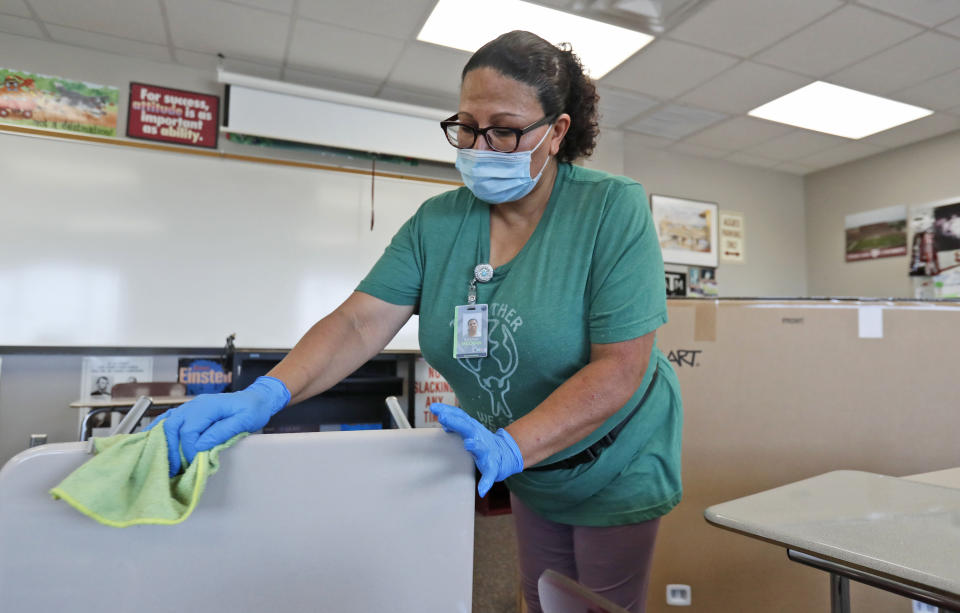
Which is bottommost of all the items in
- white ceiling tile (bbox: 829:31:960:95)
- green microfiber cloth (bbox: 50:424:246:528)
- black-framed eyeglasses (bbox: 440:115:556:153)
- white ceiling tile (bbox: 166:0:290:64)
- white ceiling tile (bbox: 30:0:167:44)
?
green microfiber cloth (bbox: 50:424:246:528)

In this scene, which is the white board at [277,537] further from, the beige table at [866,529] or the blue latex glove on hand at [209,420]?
the beige table at [866,529]

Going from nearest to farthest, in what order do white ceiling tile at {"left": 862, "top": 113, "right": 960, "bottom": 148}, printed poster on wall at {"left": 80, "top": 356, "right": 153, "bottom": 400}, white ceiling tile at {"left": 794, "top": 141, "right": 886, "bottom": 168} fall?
printed poster on wall at {"left": 80, "top": 356, "right": 153, "bottom": 400}
white ceiling tile at {"left": 862, "top": 113, "right": 960, "bottom": 148}
white ceiling tile at {"left": 794, "top": 141, "right": 886, "bottom": 168}

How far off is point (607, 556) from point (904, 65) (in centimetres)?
331

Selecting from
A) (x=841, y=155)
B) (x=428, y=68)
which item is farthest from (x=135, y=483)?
(x=841, y=155)

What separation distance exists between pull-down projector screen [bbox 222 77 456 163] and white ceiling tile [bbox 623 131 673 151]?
139 centimetres

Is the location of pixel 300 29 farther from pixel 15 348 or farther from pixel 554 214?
pixel 554 214

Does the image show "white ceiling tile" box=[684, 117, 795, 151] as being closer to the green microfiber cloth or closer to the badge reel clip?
the badge reel clip

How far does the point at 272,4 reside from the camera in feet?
8.32

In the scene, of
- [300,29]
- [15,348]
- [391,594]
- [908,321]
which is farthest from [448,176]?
[391,594]

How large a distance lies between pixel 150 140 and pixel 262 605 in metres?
3.36

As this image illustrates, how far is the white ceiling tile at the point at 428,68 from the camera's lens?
116 inches

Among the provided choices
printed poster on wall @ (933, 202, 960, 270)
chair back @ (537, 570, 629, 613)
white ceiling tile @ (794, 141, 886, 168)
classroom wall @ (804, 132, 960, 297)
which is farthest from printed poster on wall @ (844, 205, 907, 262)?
chair back @ (537, 570, 629, 613)

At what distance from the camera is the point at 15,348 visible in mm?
2854

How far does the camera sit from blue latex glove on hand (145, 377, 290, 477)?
500 millimetres
